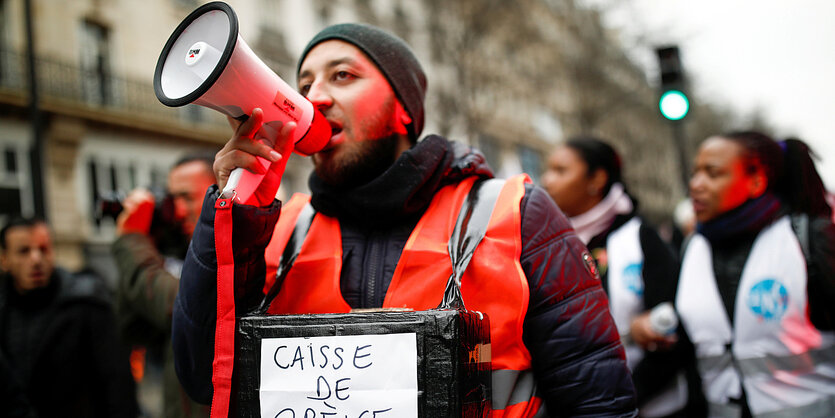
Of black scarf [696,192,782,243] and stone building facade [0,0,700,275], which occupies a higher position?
stone building facade [0,0,700,275]

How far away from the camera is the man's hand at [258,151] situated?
1.55m

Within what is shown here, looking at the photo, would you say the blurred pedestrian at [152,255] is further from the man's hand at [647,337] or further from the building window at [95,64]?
the building window at [95,64]

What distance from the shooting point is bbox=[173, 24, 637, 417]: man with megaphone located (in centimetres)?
162

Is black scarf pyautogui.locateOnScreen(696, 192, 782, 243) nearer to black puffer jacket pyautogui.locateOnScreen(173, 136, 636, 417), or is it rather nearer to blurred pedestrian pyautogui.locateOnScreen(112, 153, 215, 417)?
black puffer jacket pyautogui.locateOnScreen(173, 136, 636, 417)

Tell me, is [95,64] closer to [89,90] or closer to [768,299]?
[89,90]

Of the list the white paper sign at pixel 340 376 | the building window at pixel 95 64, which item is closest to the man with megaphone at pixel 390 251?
the white paper sign at pixel 340 376

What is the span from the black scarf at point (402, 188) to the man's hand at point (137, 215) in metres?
1.94

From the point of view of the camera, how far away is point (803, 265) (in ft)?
9.41

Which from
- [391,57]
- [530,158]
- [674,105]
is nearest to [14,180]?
[674,105]

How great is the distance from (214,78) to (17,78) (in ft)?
49.8

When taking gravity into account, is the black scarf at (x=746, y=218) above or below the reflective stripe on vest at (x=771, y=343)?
above

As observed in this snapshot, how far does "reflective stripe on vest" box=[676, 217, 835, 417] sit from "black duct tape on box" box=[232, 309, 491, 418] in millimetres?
1875

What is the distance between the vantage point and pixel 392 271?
1771 millimetres

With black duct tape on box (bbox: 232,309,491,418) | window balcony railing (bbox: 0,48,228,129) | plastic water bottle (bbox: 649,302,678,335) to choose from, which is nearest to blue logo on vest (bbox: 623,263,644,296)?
plastic water bottle (bbox: 649,302,678,335)
